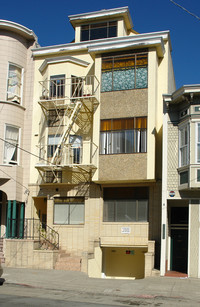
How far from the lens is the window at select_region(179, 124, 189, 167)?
20172mm

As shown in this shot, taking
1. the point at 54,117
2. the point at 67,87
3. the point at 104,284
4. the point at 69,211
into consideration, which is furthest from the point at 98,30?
the point at 104,284

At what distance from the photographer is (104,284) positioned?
57.5 feet

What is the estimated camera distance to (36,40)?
26.6m

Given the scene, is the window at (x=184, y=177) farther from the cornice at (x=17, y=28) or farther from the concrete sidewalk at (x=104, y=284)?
the cornice at (x=17, y=28)

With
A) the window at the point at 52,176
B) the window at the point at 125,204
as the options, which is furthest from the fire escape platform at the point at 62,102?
the window at the point at 125,204

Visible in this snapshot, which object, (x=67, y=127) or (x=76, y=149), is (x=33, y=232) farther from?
(x=67, y=127)

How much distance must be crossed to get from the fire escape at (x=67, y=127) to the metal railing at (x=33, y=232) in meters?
2.55

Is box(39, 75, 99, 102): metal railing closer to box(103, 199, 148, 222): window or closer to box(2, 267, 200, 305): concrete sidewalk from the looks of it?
box(103, 199, 148, 222): window

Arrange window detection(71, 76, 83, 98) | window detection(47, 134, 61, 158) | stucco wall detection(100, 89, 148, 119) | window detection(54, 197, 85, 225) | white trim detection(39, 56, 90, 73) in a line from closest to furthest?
stucco wall detection(100, 89, 148, 119) < window detection(54, 197, 85, 225) < window detection(71, 76, 83, 98) < window detection(47, 134, 61, 158) < white trim detection(39, 56, 90, 73)

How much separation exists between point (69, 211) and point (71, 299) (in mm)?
10163

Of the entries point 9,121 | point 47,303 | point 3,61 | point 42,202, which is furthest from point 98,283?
point 3,61

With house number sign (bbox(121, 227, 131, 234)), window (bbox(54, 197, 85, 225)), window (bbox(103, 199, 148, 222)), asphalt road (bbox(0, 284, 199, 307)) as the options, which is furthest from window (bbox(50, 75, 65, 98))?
asphalt road (bbox(0, 284, 199, 307))

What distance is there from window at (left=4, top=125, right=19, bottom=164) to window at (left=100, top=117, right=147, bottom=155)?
17.7ft

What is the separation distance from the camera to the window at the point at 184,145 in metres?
20.2
